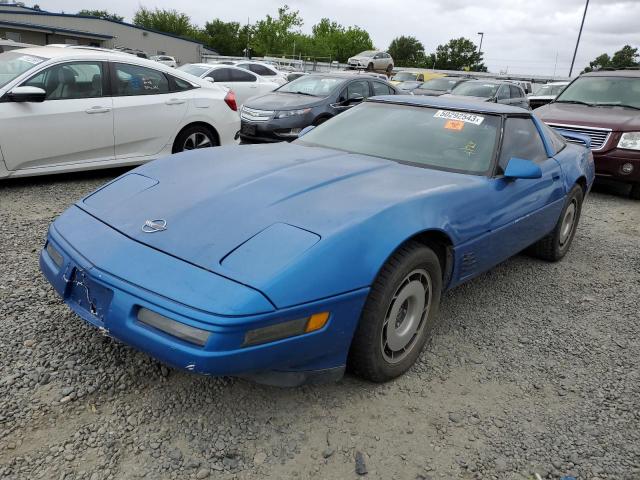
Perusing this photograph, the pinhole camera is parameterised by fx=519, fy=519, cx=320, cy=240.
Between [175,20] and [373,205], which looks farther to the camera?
[175,20]

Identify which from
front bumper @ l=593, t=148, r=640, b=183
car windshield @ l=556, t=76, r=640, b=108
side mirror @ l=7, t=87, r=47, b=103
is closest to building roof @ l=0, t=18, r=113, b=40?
side mirror @ l=7, t=87, r=47, b=103

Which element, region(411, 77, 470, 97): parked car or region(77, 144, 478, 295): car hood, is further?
region(411, 77, 470, 97): parked car

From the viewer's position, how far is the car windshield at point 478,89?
1317 cm

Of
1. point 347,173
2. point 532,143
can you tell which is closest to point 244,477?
point 347,173

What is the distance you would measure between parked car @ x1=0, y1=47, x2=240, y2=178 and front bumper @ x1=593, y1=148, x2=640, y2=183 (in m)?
5.04

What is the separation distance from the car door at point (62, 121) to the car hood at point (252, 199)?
2603mm

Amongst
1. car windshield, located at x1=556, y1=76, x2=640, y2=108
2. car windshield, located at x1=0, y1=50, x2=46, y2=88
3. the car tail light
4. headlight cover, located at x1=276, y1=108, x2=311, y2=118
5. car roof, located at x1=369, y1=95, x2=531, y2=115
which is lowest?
headlight cover, located at x1=276, y1=108, x2=311, y2=118

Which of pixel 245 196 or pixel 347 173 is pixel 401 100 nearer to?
pixel 347 173

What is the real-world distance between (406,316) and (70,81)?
14.7 feet

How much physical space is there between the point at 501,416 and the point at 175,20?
244 ft

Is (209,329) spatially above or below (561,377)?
above

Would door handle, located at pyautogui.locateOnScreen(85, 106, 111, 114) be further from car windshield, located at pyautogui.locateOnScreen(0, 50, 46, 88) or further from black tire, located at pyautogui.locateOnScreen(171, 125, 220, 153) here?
black tire, located at pyautogui.locateOnScreen(171, 125, 220, 153)

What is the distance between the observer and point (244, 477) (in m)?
1.93

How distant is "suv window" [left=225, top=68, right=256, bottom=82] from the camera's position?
12.2 m
